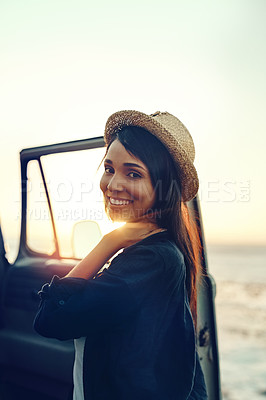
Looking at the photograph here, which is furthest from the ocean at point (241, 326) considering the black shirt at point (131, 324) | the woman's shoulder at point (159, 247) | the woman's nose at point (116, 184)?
the woman's nose at point (116, 184)

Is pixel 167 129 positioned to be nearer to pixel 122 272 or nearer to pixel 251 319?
pixel 122 272

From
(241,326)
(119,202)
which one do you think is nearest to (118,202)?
(119,202)

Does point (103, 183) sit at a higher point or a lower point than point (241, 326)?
higher

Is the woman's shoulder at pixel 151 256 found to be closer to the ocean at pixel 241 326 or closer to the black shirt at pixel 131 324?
the black shirt at pixel 131 324

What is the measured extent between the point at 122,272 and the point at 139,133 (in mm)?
457

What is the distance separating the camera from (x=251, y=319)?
717 centimetres

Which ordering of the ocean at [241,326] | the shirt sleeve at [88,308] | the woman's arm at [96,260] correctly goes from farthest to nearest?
the ocean at [241,326]
the woman's arm at [96,260]
the shirt sleeve at [88,308]

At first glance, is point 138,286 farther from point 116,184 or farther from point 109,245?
point 116,184

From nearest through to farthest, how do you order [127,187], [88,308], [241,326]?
[88,308], [127,187], [241,326]

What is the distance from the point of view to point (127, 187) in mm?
1183

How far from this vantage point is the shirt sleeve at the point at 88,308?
1.03 meters

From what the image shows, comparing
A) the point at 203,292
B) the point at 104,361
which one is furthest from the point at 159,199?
the point at 203,292

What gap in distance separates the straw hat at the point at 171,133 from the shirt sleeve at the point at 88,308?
1.40ft

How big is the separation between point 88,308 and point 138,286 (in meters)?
0.15
